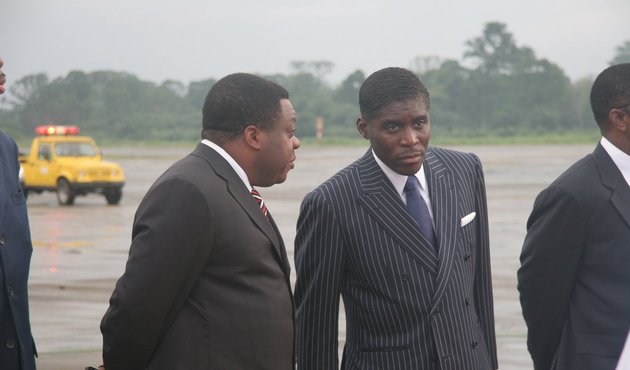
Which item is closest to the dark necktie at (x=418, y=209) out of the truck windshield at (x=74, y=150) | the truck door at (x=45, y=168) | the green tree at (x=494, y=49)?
A: the truck door at (x=45, y=168)

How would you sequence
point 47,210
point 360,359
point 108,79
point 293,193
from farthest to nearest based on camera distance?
point 108,79 → point 293,193 → point 47,210 → point 360,359

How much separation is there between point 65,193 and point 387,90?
76.6ft

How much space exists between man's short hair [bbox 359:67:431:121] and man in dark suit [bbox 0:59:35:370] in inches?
51.9

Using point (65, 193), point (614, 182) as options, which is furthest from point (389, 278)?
point (65, 193)

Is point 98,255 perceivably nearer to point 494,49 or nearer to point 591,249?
point 591,249

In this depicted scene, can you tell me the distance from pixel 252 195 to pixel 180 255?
0.39 metres

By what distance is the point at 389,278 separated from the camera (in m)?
4.14

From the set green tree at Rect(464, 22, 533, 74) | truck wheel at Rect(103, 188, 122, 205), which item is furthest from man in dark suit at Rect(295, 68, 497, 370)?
green tree at Rect(464, 22, 533, 74)

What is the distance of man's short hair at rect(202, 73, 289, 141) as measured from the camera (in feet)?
12.3

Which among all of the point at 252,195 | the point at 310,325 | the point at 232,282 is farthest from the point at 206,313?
the point at 310,325

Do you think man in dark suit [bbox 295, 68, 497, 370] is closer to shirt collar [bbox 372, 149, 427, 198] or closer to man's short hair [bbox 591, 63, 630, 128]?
shirt collar [bbox 372, 149, 427, 198]

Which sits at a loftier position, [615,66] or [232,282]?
[615,66]

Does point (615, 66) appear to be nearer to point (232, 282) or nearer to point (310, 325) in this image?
point (310, 325)

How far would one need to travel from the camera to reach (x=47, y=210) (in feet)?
83.9
